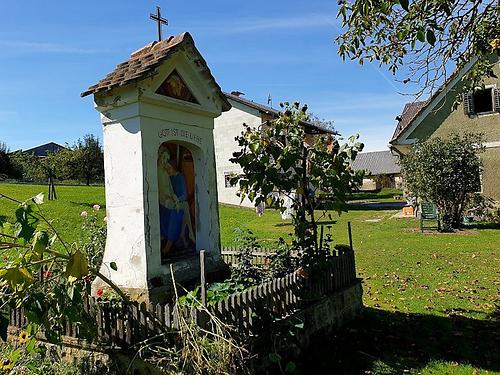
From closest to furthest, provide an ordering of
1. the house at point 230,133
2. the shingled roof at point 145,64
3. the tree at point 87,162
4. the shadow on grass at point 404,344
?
the shadow on grass at point 404,344 → the shingled roof at point 145,64 → the house at point 230,133 → the tree at point 87,162

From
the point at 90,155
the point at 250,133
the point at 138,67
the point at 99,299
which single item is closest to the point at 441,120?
the point at 250,133

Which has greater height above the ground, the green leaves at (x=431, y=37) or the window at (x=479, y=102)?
the window at (x=479, y=102)

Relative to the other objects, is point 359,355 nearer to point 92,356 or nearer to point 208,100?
point 92,356

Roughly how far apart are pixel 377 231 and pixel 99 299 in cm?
1409

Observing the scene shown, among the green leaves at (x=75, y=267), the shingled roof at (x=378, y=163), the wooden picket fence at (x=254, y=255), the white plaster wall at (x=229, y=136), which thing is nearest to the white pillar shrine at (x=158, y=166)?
the wooden picket fence at (x=254, y=255)

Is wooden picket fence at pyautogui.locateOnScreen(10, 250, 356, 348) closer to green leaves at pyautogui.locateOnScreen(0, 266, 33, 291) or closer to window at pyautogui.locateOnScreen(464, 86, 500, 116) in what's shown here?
green leaves at pyautogui.locateOnScreen(0, 266, 33, 291)

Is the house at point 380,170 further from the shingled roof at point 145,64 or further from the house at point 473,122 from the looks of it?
the shingled roof at point 145,64

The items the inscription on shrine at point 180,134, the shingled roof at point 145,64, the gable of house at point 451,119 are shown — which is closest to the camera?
the shingled roof at point 145,64

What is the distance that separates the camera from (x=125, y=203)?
212 inches

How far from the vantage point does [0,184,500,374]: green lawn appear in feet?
16.7

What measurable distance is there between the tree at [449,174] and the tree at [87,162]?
1247 inches

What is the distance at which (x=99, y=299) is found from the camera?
4.66 meters

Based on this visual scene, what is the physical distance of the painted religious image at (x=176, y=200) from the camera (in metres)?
5.84

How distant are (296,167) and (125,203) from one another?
2424mm
